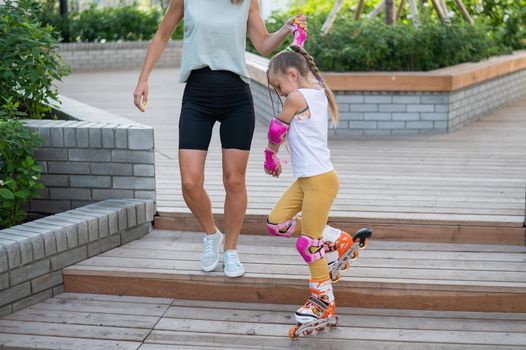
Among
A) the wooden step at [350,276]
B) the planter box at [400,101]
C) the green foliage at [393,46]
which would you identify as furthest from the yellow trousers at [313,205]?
the green foliage at [393,46]

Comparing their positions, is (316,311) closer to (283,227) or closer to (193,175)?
(283,227)

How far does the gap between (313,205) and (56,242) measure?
4.37 ft

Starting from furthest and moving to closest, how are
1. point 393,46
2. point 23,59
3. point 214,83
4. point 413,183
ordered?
point 393,46, point 413,183, point 23,59, point 214,83

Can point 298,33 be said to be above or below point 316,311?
above

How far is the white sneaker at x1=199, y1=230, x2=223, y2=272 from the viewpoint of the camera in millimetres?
3943

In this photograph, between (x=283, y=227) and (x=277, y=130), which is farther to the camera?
(x=283, y=227)

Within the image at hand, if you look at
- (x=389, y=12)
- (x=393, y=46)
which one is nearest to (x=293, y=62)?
(x=393, y=46)

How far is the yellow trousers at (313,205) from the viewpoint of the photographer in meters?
3.47

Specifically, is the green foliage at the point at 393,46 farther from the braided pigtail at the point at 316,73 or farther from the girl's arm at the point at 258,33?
the braided pigtail at the point at 316,73

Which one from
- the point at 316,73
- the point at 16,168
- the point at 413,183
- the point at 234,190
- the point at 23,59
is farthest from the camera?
the point at 413,183

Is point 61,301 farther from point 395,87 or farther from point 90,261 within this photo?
point 395,87

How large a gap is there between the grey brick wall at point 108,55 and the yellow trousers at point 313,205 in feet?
32.3

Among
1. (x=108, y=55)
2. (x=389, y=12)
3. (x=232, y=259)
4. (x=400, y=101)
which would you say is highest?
(x=389, y=12)

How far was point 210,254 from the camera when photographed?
395 cm
